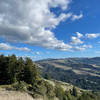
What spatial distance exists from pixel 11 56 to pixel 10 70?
4.95 metres

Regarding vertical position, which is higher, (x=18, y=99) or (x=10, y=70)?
(x=10, y=70)

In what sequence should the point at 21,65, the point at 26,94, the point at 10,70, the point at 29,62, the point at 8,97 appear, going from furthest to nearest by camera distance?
the point at 29,62 → the point at 21,65 → the point at 10,70 → the point at 26,94 → the point at 8,97

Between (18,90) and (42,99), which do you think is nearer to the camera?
(18,90)

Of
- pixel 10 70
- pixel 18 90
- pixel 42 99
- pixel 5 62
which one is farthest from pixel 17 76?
pixel 42 99

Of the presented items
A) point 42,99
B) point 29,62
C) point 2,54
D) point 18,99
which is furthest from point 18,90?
point 2,54

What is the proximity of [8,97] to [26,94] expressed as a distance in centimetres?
506

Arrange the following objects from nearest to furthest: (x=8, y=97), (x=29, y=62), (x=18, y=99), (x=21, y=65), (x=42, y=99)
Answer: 1. (x=8, y=97)
2. (x=18, y=99)
3. (x=42, y=99)
4. (x=21, y=65)
5. (x=29, y=62)

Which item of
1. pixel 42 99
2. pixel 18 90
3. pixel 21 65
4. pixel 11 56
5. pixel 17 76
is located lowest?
pixel 42 99

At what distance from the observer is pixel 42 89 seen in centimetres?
3419

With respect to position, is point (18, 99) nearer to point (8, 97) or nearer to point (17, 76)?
point (8, 97)

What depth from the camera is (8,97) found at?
25.4m

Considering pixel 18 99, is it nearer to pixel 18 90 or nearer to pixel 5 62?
pixel 18 90

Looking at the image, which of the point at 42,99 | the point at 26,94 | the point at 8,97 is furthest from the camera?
the point at 42,99

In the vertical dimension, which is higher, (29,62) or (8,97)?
(29,62)
